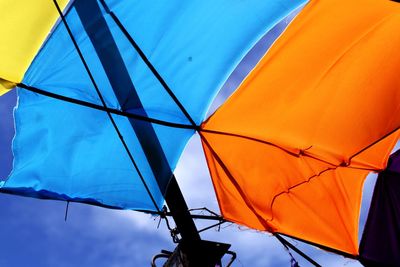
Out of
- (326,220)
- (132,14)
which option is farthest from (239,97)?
(326,220)

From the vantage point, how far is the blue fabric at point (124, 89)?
3.68m

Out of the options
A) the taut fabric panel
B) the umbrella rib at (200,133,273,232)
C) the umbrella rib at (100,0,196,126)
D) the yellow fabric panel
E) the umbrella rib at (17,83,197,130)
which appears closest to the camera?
the yellow fabric panel

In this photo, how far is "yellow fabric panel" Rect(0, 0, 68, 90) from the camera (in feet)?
11.6

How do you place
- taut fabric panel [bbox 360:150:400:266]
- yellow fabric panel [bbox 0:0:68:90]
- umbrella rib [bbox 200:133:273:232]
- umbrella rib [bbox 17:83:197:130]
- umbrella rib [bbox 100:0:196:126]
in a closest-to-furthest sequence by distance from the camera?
yellow fabric panel [bbox 0:0:68:90] < umbrella rib [bbox 100:0:196:126] < umbrella rib [bbox 17:83:197:130] < umbrella rib [bbox 200:133:273:232] < taut fabric panel [bbox 360:150:400:266]

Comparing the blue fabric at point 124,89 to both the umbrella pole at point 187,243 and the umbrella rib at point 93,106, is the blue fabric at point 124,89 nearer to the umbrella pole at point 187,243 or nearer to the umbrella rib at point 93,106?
the umbrella rib at point 93,106

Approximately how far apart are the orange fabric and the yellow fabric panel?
5.70 feet

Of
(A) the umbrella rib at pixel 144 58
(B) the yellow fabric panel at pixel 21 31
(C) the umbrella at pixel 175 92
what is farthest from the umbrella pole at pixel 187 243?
(B) the yellow fabric panel at pixel 21 31

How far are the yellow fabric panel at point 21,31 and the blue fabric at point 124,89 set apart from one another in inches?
3.7

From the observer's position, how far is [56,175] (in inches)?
160

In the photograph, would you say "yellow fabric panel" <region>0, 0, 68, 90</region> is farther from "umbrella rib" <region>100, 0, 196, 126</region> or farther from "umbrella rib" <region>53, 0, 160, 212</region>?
"umbrella rib" <region>100, 0, 196, 126</region>

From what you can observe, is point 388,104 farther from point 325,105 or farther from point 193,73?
point 193,73

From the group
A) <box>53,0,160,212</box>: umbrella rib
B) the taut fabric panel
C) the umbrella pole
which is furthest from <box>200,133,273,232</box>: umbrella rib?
the taut fabric panel

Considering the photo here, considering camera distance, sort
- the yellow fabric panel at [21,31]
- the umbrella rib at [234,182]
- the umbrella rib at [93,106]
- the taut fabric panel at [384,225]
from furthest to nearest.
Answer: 1. the taut fabric panel at [384,225]
2. the umbrella rib at [234,182]
3. the umbrella rib at [93,106]
4. the yellow fabric panel at [21,31]

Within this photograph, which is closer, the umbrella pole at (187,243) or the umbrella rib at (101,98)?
the umbrella rib at (101,98)
